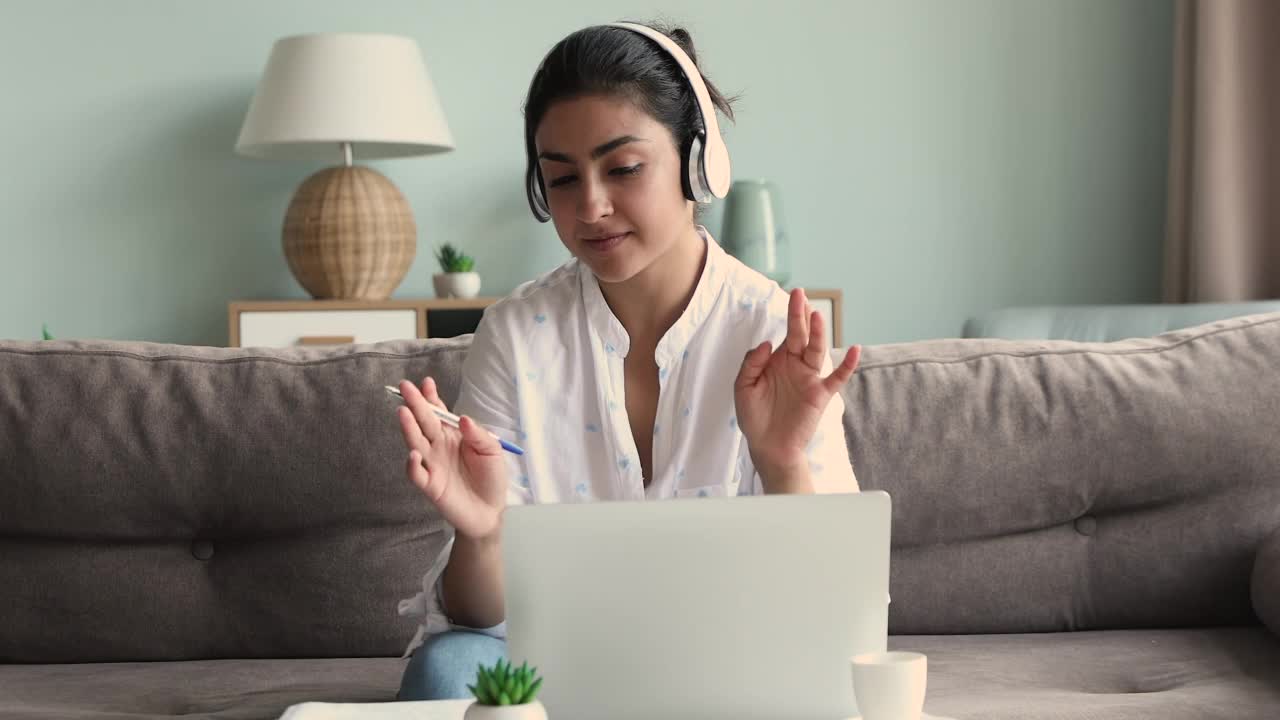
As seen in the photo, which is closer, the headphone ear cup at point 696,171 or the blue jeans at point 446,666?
the blue jeans at point 446,666

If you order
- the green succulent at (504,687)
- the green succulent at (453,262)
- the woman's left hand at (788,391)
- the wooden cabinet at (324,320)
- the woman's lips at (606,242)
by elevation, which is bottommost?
the green succulent at (504,687)

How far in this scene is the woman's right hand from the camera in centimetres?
113

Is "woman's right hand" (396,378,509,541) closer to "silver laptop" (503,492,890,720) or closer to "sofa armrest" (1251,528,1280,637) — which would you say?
"silver laptop" (503,492,890,720)

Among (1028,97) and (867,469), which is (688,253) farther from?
(1028,97)

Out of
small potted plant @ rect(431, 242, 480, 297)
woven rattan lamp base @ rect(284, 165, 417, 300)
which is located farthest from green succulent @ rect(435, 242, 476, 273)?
woven rattan lamp base @ rect(284, 165, 417, 300)

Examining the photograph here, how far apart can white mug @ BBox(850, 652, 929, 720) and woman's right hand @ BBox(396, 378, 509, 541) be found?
1.25 feet

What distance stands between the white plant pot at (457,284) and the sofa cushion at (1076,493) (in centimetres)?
188

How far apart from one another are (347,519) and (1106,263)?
108 inches

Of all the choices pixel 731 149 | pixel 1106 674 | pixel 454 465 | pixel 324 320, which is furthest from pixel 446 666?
pixel 731 149

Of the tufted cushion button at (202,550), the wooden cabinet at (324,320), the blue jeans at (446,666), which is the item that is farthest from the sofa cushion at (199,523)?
the wooden cabinet at (324,320)

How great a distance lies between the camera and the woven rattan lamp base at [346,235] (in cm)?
346

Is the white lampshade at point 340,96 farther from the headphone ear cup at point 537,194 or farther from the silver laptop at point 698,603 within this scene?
the silver laptop at point 698,603

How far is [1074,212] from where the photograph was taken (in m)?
3.89

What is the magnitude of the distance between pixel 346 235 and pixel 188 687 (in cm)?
197
